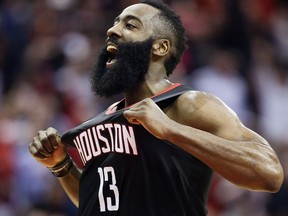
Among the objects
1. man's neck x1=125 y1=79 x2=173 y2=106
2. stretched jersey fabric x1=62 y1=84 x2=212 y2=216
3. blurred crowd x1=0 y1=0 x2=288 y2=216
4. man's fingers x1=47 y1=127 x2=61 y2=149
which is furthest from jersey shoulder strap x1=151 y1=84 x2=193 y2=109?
blurred crowd x1=0 y1=0 x2=288 y2=216

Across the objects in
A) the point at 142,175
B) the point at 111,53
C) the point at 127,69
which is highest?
the point at 111,53

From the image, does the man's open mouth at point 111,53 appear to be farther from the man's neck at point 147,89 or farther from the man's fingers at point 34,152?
the man's fingers at point 34,152

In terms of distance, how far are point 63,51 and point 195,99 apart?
6288 mm

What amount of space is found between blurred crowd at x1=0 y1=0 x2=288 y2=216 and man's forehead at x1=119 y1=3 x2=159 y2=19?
3648 millimetres

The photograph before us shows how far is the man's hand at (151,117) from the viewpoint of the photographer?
3.78 m

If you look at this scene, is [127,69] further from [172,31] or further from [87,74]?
[87,74]

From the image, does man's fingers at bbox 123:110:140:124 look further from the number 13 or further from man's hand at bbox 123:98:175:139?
the number 13

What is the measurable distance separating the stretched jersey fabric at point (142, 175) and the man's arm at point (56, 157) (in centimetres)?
37

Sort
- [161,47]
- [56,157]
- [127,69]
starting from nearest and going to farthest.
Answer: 1. [127,69]
2. [161,47]
3. [56,157]

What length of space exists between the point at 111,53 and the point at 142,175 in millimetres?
859

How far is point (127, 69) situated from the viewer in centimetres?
444

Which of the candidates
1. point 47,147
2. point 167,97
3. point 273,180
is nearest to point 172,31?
point 167,97

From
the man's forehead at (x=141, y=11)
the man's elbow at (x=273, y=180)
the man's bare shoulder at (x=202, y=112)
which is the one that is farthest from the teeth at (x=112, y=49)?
the man's elbow at (x=273, y=180)

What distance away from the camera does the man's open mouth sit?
4504mm
